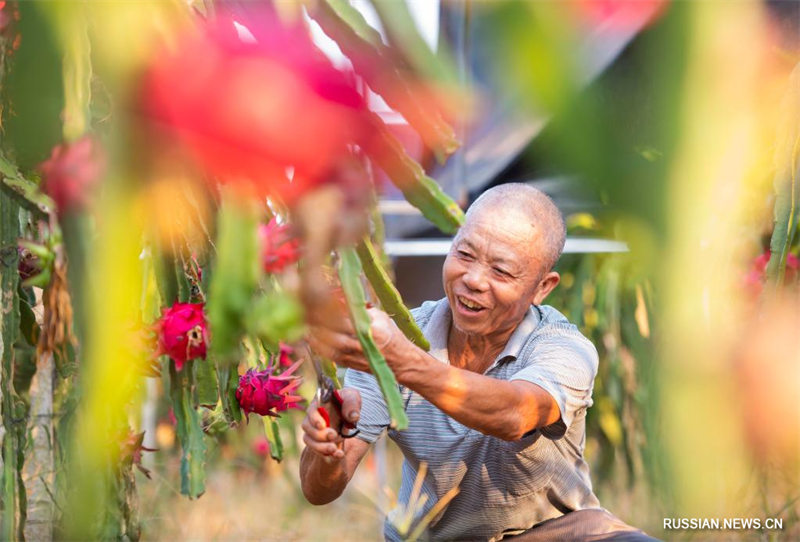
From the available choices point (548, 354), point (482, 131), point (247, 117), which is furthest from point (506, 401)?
point (482, 131)

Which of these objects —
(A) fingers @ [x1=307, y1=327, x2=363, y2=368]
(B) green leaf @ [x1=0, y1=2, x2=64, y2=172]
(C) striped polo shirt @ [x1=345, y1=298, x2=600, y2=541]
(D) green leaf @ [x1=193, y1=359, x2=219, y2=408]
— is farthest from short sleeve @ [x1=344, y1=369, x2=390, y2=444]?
(B) green leaf @ [x1=0, y1=2, x2=64, y2=172]

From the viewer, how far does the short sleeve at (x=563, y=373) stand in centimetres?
183

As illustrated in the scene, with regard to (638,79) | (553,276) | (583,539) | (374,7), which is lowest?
(583,539)

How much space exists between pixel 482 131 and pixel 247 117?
0.16 meters

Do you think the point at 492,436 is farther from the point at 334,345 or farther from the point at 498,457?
the point at 334,345

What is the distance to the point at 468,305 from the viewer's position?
204 cm

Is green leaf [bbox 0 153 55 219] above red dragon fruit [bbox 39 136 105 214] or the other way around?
above

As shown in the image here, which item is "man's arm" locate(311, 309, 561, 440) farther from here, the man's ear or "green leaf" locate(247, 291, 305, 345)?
"green leaf" locate(247, 291, 305, 345)

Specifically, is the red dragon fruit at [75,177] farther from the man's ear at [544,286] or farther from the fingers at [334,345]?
the man's ear at [544,286]

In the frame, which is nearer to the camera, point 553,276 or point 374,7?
point 374,7

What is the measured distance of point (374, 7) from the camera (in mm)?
447

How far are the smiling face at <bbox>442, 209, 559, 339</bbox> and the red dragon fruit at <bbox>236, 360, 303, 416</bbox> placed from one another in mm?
557

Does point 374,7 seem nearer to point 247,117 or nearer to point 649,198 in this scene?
point 247,117

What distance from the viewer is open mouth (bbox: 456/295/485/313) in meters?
2.04
